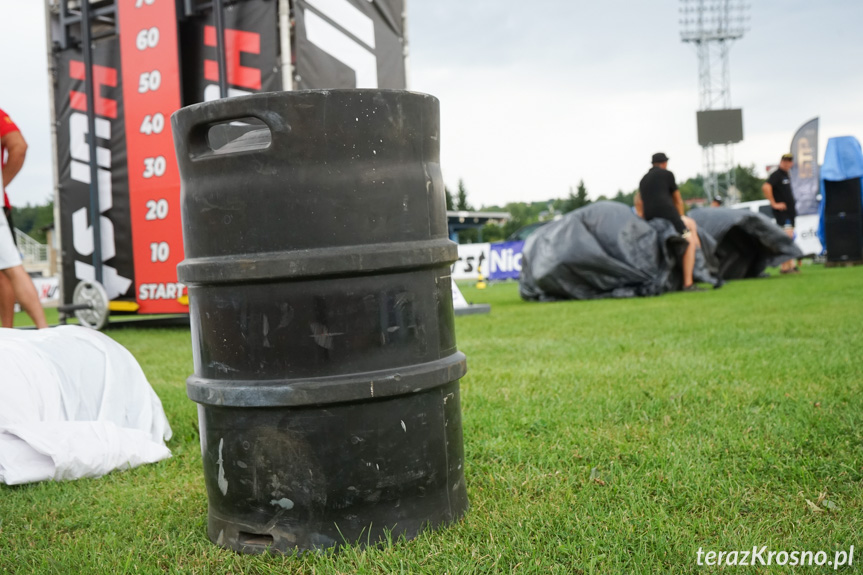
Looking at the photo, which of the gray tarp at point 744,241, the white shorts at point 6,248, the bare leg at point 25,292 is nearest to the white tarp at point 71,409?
the bare leg at point 25,292

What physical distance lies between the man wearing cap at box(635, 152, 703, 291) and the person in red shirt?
760 cm

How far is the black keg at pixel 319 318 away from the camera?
1782 millimetres

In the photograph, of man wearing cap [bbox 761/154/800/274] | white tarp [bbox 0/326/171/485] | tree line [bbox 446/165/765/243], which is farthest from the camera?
tree line [bbox 446/165/765/243]

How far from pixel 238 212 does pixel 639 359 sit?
3.00 metres

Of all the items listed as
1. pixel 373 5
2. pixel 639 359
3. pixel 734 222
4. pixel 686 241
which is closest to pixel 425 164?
pixel 639 359

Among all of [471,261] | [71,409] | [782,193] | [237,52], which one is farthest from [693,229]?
[471,261]

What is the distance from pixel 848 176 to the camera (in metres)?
13.9

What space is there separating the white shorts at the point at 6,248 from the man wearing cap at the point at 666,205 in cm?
785

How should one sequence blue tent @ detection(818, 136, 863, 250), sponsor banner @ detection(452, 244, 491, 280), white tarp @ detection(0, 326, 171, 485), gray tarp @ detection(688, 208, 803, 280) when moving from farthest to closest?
1. sponsor banner @ detection(452, 244, 491, 280)
2. blue tent @ detection(818, 136, 863, 250)
3. gray tarp @ detection(688, 208, 803, 280)
4. white tarp @ detection(0, 326, 171, 485)

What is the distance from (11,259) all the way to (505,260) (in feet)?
52.2

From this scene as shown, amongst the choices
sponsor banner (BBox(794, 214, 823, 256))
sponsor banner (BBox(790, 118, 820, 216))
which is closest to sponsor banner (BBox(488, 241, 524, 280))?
sponsor banner (BBox(794, 214, 823, 256))

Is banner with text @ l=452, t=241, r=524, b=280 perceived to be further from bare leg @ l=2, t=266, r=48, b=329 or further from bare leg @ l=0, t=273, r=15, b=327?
bare leg @ l=2, t=266, r=48, b=329

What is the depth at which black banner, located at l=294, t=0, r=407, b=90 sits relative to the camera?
7105 millimetres

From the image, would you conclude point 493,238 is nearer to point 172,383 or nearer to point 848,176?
point 848,176
